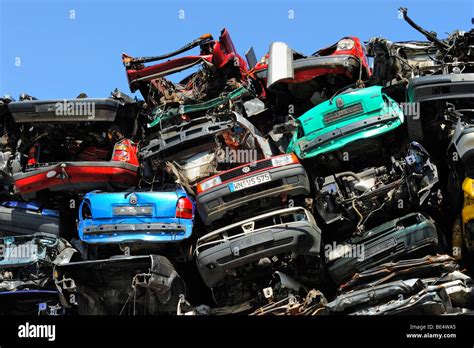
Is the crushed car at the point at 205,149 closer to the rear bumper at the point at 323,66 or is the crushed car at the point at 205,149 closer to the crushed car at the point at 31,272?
the rear bumper at the point at 323,66

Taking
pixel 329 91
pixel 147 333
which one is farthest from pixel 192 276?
pixel 147 333

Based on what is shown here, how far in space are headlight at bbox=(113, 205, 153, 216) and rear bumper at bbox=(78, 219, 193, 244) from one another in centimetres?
12

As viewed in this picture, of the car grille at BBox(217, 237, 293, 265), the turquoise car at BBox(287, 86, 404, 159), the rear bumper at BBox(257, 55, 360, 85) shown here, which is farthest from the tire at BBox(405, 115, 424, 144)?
the car grille at BBox(217, 237, 293, 265)

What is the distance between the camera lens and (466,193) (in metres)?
11.7

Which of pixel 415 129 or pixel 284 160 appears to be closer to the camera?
pixel 284 160

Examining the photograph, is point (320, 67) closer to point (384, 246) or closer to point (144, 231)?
point (384, 246)

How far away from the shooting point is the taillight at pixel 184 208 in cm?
1291

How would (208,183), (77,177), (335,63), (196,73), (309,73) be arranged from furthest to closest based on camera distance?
(196,73) → (309,73) → (335,63) → (77,177) → (208,183)


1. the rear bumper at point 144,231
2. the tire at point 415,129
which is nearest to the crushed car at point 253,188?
the rear bumper at point 144,231

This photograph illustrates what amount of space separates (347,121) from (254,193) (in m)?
1.85

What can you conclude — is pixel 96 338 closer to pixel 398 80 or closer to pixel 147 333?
pixel 147 333

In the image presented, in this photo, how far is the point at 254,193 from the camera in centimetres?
1245

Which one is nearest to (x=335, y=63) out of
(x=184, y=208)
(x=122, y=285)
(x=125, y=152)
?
(x=184, y=208)

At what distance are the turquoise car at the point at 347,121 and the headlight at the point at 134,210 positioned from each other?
2.44 metres
